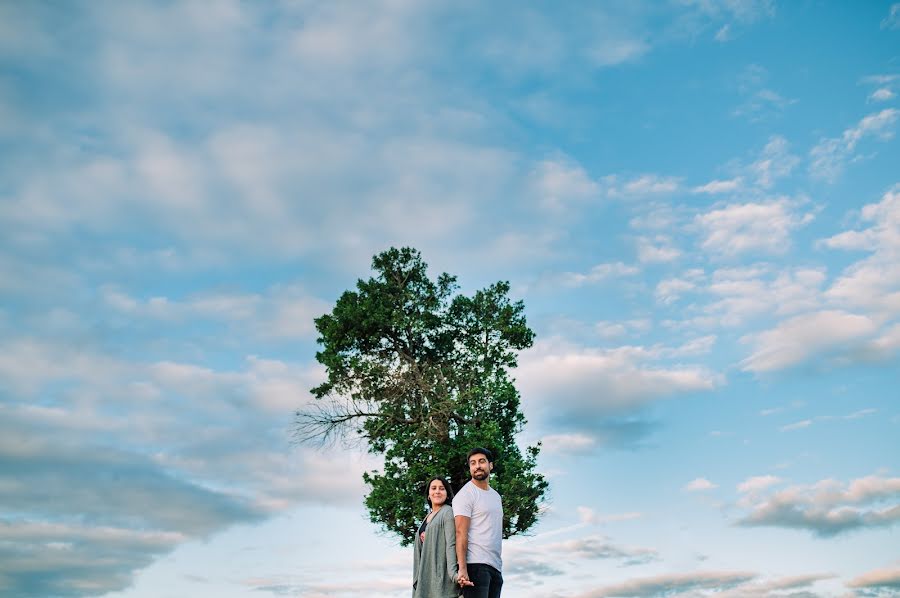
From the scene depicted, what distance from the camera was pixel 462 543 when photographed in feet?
25.7

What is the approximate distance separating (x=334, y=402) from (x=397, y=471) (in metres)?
3.12

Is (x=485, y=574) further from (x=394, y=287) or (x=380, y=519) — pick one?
(x=394, y=287)

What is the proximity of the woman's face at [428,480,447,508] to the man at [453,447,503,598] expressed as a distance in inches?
26.6

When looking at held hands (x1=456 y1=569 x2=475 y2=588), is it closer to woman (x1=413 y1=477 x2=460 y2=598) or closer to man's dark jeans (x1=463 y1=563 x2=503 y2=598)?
man's dark jeans (x1=463 y1=563 x2=503 y2=598)

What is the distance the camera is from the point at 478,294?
24.4 m

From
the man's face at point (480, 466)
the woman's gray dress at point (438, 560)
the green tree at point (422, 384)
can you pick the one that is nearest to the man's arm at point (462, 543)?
the woman's gray dress at point (438, 560)

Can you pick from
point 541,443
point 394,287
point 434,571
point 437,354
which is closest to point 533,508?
point 541,443

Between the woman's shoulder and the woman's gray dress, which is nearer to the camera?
the woman's gray dress

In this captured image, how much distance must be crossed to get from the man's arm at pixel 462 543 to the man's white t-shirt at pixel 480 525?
51 mm

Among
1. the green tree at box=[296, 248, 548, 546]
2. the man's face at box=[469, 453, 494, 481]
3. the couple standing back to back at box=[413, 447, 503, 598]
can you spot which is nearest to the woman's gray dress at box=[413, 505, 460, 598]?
the couple standing back to back at box=[413, 447, 503, 598]

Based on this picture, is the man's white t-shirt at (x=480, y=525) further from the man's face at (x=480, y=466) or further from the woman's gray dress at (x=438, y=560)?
the woman's gray dress at (x=438, y=560)

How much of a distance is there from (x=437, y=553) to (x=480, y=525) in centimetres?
94

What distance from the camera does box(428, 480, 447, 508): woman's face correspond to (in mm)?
8750

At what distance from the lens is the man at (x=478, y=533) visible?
7891mm
